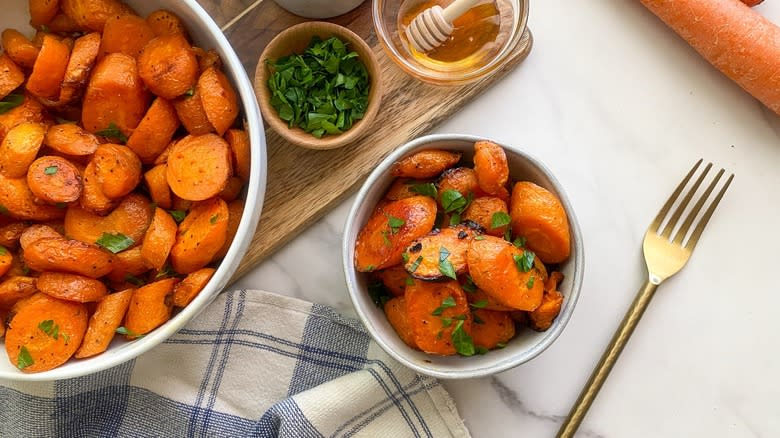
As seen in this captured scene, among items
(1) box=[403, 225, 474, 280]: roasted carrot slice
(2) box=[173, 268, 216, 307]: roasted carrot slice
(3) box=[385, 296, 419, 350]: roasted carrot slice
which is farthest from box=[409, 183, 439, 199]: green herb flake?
(2) box=[173, 268, 216, 307]: roasted carrot slice

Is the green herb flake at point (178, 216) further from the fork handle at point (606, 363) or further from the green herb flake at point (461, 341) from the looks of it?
the fork handle at point (606, 363)

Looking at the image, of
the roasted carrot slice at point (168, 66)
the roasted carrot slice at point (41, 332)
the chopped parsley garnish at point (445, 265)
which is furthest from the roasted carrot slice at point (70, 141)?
the chopped parsley garnish at point (445, 265)

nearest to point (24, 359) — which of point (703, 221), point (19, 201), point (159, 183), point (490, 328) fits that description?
point (19, 201)

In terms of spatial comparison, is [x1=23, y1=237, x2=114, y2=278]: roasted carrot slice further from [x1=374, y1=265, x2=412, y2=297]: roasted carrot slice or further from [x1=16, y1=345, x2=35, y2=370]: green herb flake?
[x1=374, y1=265, x2=412, y2=297]: roasted carrot slice

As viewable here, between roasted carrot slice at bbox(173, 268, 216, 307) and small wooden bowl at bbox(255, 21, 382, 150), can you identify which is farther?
small wooden bowl at bbox(255, 21, 382, 150)

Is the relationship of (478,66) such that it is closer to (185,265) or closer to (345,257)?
(345,257)

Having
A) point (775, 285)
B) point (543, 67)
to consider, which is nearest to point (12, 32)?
point (543, 67)
